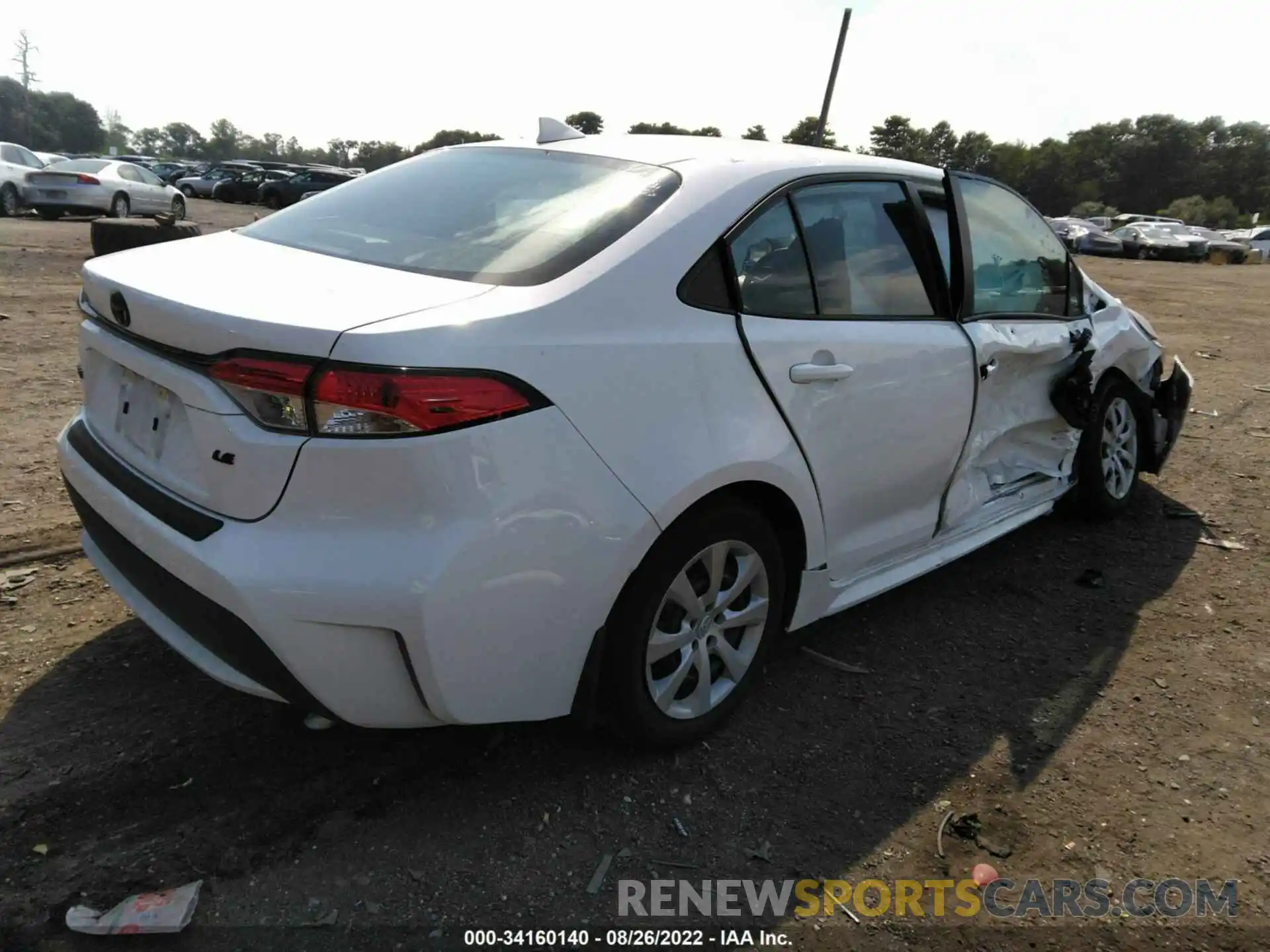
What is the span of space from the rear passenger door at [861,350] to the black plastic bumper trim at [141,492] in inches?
57.4

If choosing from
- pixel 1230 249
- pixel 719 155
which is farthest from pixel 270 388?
pixel 1230 249

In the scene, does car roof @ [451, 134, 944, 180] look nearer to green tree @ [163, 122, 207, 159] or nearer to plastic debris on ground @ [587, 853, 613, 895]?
plastic debris on ground @ [587, 853, 613, 895]

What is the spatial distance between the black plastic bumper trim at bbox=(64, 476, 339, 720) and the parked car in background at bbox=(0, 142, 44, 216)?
2099cm

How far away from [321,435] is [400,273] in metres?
0.57

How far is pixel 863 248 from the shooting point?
3.15 meters

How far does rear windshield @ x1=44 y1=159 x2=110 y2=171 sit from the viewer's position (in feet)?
64.9

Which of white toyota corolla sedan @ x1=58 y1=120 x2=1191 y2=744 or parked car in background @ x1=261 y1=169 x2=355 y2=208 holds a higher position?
parked car in background @ x1=261 y1=169 x2=355 y2=208

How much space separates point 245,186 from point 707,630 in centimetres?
3437

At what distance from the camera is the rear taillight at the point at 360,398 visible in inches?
76.8

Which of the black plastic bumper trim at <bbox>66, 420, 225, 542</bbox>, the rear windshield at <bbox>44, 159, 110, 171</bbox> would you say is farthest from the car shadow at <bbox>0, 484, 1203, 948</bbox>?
the rear windshield at <bbox>44, 159, 110, 171</bbox>

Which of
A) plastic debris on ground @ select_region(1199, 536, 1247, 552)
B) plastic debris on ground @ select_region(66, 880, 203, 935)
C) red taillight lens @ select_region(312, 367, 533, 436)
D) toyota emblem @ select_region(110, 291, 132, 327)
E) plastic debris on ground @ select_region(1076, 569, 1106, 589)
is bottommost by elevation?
plastic debris on ground @ select_region(66, 880, 203, 935)

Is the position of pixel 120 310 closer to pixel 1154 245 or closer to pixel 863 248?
pixel 863 248

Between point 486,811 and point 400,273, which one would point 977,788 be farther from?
point 400,273

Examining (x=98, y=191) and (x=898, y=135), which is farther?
(x=898, y=135)
